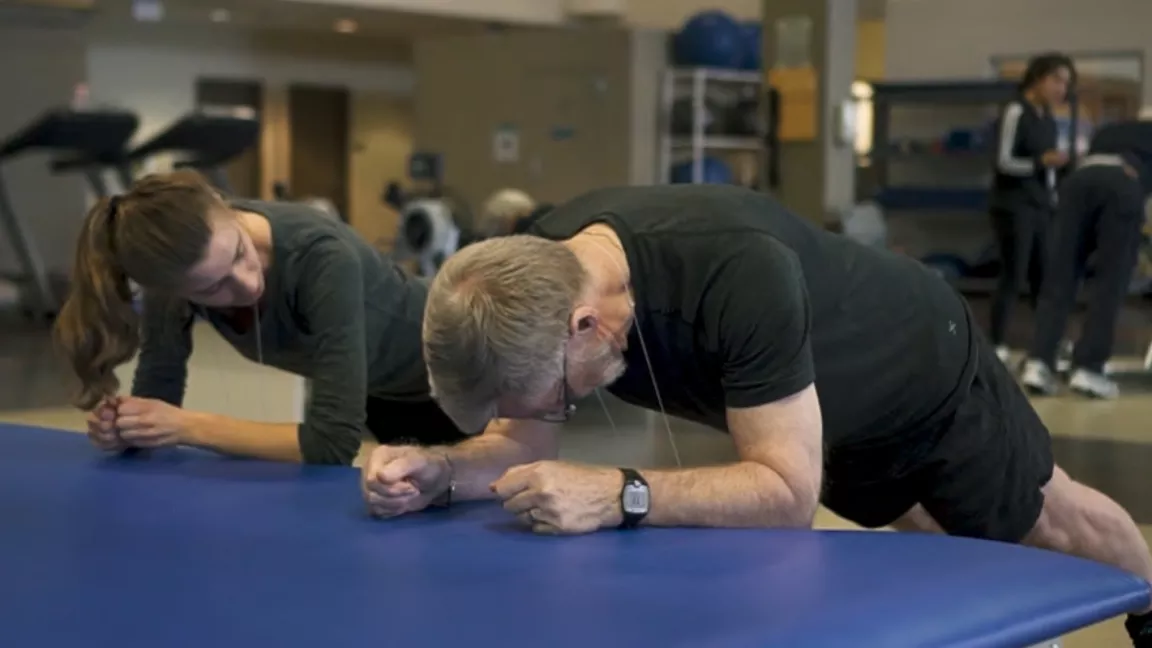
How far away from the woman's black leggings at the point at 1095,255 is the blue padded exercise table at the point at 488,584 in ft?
14.1

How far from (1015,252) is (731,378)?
5.45 metres

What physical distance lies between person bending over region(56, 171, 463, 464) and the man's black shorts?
2.63 feet

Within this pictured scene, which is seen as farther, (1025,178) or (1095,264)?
(1025,178)

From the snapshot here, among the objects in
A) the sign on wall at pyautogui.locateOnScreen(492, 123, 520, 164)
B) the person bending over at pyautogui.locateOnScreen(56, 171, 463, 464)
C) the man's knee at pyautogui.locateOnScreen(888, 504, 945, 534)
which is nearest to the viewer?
the person bending over at pyautogui.locateOnScreen(56, 171, 463, 464)

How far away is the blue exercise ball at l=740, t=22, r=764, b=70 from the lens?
12.0 m

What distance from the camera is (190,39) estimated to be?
47.0ft

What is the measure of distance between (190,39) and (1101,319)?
1074 cm

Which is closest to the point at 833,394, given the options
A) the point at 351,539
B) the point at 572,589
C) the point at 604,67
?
the point at 572,589

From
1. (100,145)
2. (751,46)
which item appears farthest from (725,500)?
(751,46)

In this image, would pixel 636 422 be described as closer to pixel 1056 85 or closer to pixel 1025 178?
pixel 1025 178

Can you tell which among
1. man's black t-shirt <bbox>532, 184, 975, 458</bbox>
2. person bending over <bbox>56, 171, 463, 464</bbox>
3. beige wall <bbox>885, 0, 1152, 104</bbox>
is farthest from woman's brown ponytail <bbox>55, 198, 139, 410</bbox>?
beige wall <bbox>885, 0, 1152, 104</bbox>

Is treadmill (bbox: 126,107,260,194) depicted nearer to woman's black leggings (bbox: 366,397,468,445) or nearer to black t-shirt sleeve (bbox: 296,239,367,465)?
woman's black leggings (bbox: 366,397,468,445)

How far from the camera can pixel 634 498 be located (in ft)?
6.01

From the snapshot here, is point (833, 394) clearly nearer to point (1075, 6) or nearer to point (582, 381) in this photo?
point (582, 381)
